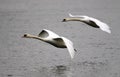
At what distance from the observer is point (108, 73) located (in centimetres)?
2144

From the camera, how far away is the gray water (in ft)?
72.7

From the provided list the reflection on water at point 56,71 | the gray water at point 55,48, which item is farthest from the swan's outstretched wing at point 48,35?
the reflection on water at point 56,71

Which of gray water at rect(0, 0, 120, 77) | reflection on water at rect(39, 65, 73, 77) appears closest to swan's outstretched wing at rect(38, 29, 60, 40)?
gray water at rect(0, 0, 120, 77)

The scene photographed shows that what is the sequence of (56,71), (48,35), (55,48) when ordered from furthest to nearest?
(55,48) → (48,35) → (56,71)

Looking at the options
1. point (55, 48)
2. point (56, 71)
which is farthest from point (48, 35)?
point (55, 48)

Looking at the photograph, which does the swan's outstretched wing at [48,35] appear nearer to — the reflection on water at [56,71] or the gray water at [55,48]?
the gray water at [55,48]

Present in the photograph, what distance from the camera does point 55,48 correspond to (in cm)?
2755

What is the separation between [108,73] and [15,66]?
3581mm

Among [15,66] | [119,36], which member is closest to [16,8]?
[119,36]

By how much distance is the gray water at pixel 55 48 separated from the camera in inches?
872

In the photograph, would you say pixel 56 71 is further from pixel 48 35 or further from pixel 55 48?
pixel 55 48

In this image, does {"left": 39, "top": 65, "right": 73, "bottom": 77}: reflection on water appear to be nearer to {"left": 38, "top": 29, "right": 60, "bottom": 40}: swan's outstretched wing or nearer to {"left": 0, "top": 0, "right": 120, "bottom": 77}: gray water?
{"left": 0, "top": 0, "right": 120, "bottom": 77}: gray water

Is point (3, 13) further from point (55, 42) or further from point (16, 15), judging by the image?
point (55, 42)

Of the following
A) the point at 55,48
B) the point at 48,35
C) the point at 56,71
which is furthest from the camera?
the point at 55,48
